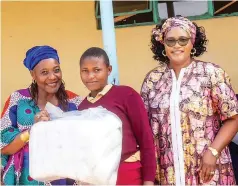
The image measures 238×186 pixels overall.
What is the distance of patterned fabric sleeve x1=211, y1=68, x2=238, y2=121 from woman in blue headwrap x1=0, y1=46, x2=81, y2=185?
0.87 m

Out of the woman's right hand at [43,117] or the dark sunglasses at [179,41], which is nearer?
the woman's right hand at [43,117]

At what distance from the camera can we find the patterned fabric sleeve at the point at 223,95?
231 cm

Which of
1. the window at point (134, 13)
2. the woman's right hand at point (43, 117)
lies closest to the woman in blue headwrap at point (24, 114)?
the woman's right hand at point (43, 117)

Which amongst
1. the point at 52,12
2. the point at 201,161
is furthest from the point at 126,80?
the point at 201,161

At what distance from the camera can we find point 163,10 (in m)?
4.52

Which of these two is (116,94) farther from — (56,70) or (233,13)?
(233,13)

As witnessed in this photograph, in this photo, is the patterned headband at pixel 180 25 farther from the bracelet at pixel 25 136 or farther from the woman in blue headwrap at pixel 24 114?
the bracelet at pixel 25 136

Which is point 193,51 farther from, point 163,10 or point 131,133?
point 163,10

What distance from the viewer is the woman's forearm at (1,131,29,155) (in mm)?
2357

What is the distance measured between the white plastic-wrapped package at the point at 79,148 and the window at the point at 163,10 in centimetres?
263

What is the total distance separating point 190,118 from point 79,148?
0.70m

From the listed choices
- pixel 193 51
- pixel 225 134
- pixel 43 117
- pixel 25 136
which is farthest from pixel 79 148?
pixel 193 51

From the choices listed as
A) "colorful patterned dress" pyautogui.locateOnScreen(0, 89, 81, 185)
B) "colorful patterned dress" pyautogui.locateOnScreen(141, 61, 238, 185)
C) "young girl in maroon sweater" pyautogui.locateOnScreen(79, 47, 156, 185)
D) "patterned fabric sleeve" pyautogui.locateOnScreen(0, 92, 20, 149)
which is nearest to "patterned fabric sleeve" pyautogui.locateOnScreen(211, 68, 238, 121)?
"colorful patterned dress" pyautogui.locateOnScreen(141, 61, 238, 185)

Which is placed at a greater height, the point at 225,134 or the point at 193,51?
the point at 193,51
